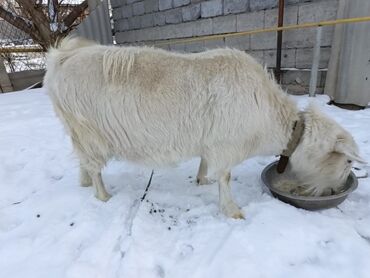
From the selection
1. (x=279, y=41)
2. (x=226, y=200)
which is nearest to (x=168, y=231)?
(x=226, y=200)

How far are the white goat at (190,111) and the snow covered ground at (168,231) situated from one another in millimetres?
279

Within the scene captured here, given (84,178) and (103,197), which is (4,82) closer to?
(84,178)

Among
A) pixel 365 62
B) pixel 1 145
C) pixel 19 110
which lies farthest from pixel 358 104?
pixel 19 110

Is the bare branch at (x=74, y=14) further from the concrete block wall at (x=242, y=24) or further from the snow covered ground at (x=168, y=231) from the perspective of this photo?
the snow covered ground at (x=168, y=231)

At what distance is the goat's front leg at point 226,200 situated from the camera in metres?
2.27

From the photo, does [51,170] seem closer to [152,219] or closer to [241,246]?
[152,219]

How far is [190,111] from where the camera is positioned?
2.11m

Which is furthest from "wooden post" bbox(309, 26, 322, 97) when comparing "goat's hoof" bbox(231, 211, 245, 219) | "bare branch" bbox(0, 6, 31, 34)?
"bare branch" bbox(0, 6, 31, 34)

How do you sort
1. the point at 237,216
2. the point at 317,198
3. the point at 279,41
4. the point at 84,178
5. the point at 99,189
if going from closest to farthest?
the point at 317,198
the point at 237,216
the point at 99,189
the point at 84,178
the point at 279,41

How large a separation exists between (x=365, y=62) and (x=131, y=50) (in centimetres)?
333

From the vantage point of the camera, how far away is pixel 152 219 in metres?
2.30

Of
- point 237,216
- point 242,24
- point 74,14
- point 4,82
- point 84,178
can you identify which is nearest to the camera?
point 237,216

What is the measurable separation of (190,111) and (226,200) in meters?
0.77

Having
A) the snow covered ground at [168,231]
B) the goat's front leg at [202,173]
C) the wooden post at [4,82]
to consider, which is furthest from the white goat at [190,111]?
the wooden post at [4,82]
